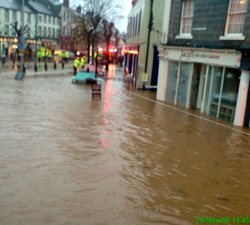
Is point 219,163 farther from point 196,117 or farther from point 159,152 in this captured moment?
point 196,117

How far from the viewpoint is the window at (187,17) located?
14990mm

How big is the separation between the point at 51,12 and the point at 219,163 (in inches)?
2966

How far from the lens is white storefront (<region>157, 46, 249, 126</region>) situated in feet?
39.3

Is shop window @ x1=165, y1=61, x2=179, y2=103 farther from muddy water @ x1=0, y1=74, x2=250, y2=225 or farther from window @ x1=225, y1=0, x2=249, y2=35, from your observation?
muddy water @ x1=0, y1=74, x2=250, y2=225

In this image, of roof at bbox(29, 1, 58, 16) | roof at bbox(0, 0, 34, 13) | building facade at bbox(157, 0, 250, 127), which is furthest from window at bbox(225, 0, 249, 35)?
roof at bbox(29, 1, 58, 16)

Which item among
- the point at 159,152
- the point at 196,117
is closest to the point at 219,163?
the point at 159,152

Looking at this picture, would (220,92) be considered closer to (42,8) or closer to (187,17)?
(187,17)

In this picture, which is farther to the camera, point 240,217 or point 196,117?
point 196,117

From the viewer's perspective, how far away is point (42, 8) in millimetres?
71812

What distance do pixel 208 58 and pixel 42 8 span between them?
220ft

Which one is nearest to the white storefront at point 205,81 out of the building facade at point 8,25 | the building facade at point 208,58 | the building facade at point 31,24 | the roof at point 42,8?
the building facade at point 208,58

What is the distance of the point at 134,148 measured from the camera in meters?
8.20

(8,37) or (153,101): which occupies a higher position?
(8,37)

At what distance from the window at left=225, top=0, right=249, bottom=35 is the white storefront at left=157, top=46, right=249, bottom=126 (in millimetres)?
998
